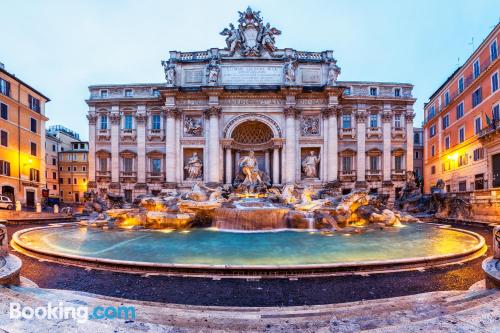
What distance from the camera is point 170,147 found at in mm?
27344

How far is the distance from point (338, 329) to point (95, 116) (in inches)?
1276

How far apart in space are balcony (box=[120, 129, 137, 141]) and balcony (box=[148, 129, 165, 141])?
69.2 inches

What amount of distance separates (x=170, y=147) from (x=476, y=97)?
101 ft

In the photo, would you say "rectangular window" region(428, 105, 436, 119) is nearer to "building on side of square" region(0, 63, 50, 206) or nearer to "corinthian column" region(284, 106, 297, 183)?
"corinthian column" region(284, 106, 297, 183)

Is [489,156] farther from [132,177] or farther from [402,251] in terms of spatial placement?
[132,177]

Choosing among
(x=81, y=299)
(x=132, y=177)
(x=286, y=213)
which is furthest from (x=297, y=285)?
(x=132, y=177)

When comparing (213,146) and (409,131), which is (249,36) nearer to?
(213,146)

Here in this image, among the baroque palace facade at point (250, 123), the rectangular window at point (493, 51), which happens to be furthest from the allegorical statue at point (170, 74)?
the rectangular window at point (493, 51)

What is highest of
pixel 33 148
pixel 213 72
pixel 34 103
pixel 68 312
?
pixel 213 72

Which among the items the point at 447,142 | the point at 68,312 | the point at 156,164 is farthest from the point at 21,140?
the point at 447,142

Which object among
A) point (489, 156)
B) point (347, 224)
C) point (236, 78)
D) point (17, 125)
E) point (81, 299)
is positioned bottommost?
point (347, 224)

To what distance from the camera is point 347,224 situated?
16.2 m

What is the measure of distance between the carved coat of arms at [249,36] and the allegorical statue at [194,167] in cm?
1138

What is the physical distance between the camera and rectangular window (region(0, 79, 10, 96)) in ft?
92.6
